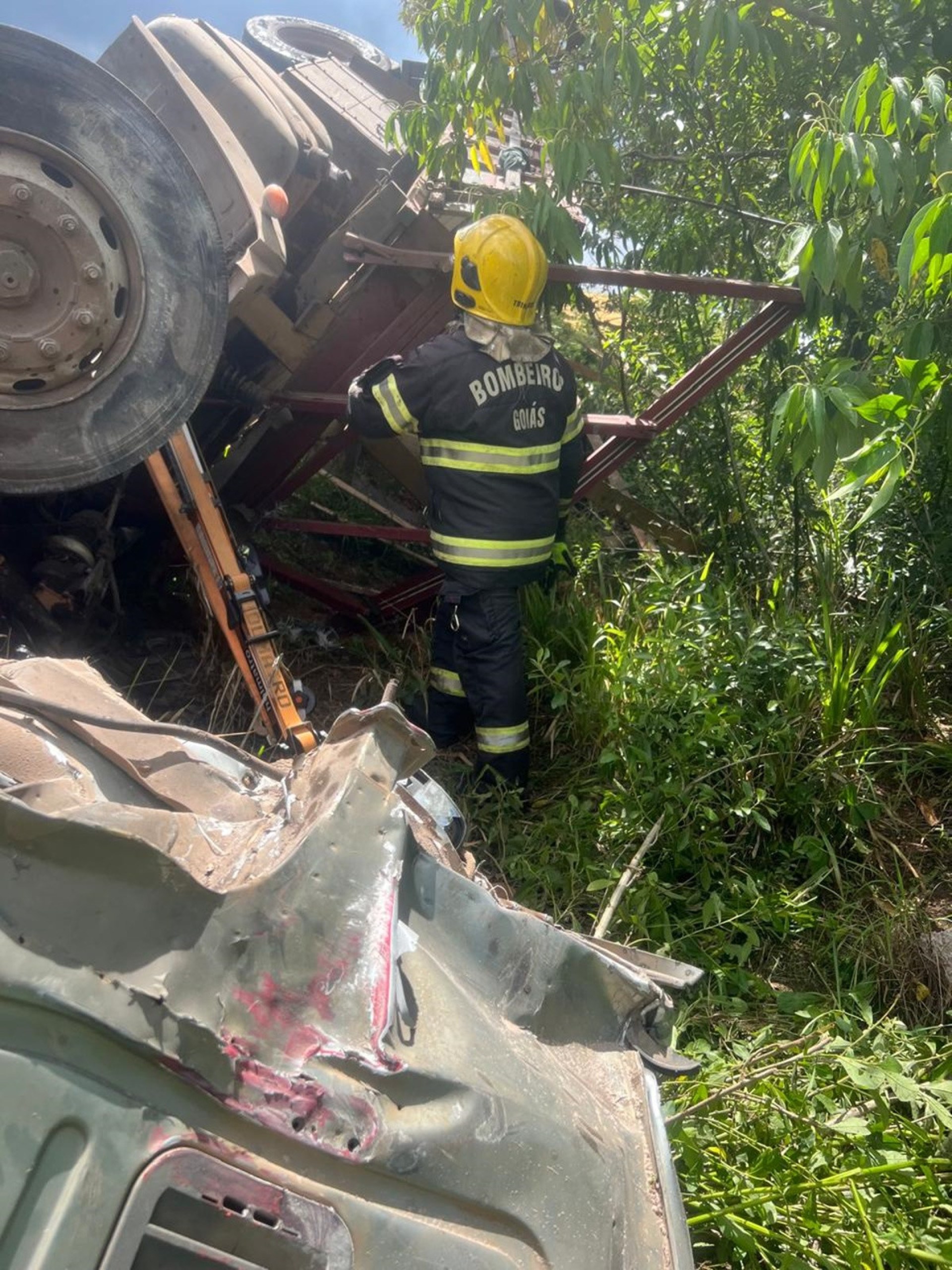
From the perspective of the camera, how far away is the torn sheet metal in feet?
3.31

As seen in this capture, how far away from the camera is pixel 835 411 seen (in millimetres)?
2020

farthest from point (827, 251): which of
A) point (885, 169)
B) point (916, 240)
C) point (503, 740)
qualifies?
point (503, 740)

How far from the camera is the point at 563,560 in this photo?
3406 mm

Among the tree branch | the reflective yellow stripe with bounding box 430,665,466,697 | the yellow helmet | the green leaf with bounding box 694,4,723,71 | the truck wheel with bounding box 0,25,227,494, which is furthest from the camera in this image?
the tree branch

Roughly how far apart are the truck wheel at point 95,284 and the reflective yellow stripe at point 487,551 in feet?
3.18

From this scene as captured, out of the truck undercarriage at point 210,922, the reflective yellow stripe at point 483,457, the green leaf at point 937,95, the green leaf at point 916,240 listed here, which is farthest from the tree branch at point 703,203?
the green leaf at point 916,240

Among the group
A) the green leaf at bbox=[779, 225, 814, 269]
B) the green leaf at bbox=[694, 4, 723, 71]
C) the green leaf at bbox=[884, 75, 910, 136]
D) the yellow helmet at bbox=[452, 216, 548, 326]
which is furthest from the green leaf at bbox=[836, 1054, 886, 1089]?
the green leaf at bbox=[694, 4, 723, 71]

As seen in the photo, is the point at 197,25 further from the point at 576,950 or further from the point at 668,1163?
the point at 668,1163

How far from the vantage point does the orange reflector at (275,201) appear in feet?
9.53

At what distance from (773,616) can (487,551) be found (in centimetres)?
94

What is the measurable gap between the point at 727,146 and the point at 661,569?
61.6 inches

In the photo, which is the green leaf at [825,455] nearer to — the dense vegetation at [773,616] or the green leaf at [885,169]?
the dense vegetation at [773,616]

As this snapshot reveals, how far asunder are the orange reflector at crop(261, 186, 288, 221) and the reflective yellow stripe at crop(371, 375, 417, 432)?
1.83ft

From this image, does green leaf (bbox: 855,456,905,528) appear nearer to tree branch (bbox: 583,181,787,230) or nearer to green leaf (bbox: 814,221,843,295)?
green leaf (bbox: 814,221,843,295)
